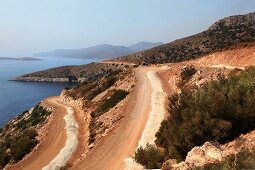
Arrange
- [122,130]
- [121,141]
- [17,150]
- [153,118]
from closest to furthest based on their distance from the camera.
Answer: [121,141] → [122,130] → [153,118] → [17,150]

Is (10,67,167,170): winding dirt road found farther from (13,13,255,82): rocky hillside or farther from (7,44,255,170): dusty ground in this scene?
(13,13,255,82): rocky hillside

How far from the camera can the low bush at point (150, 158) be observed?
16.4m

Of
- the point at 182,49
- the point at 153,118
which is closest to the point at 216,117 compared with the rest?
the point at 153,118

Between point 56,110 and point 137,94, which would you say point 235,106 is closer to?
point 137,94

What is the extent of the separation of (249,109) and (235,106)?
0.53 meters

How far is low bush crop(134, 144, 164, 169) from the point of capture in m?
16.4

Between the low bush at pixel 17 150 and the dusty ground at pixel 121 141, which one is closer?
the dusty ground at pixel 121 141

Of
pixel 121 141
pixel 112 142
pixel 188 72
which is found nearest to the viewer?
pixel 121 141

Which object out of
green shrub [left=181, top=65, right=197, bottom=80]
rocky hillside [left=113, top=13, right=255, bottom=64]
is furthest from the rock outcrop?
rocky hillside [left=113, top=13, right=255, bottom=64]

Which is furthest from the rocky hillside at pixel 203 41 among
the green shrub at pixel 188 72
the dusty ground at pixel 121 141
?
the dusty ground at pixel 121 141

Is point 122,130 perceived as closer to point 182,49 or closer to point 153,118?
point 153,118

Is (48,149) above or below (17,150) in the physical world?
above

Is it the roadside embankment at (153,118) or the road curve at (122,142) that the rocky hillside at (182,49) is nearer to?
the roadside embankment at (153,118)

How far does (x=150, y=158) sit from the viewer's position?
664 inches
